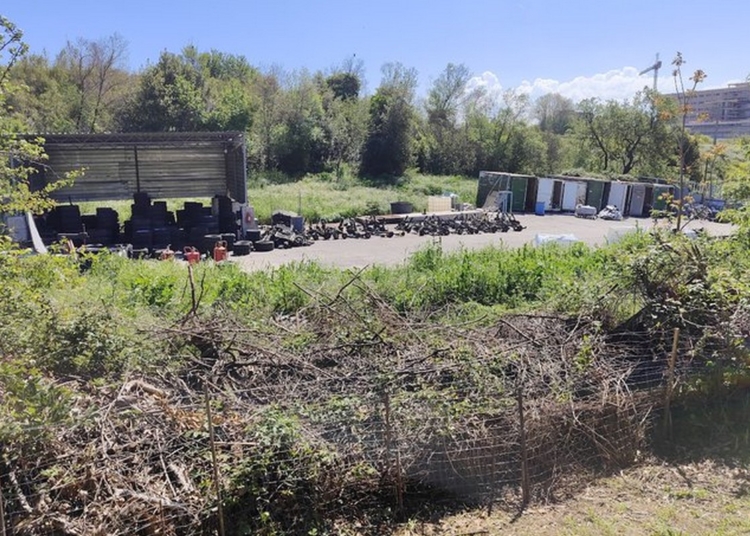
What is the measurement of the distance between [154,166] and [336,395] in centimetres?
2093

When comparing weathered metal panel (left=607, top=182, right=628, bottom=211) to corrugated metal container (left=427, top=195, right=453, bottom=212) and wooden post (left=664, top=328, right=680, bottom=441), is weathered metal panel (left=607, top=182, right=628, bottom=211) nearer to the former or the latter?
corrugated metal container (left=427, top=195, right=453, bottom=212)

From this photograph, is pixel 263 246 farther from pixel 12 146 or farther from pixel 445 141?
pixel 445 141

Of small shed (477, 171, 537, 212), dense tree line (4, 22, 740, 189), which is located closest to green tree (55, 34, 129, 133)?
dense tree line (4, 22, 740, 189)

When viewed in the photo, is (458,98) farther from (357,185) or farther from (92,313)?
Answer: (92,313)

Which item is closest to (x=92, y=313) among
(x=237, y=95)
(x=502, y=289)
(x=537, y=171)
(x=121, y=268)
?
(x=121, y=268)

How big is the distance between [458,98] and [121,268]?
4511cm

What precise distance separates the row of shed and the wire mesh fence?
27.1 metres

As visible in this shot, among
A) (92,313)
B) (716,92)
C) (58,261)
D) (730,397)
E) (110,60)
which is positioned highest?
(110,60)

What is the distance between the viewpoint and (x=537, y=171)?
4619 centimetres

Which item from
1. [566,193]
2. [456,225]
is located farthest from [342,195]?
[566,193]

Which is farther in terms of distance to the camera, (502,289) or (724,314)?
(502,289)

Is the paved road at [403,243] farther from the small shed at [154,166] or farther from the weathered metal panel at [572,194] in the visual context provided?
the small shed at [154,166]

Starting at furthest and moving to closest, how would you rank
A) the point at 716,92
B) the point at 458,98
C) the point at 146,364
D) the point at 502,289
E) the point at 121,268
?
the point at 458,98, the point at 716,92, the point at 121,268, the point at 502,289, the point at 146,364

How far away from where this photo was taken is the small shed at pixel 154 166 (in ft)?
69.7
